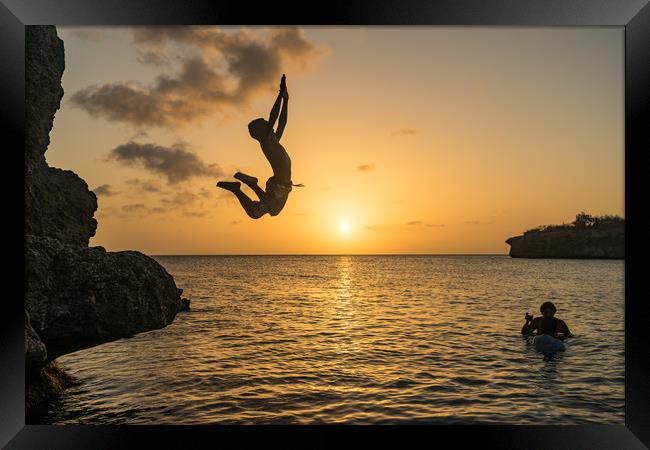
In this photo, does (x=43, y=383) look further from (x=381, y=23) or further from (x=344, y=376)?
(x=381, y=23)

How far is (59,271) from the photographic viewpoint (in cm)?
752

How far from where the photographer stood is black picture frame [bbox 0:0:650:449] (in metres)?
4.76

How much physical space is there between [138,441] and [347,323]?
16855 mm

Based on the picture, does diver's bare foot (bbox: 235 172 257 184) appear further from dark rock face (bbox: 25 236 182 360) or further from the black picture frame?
dark rock face (bbox: 25 236 182 360)

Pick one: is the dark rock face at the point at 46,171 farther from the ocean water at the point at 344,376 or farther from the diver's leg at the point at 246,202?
the diver's leg at the point at 246,202

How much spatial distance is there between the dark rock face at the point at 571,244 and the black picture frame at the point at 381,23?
74.6 metres

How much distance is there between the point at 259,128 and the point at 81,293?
14.0 ft

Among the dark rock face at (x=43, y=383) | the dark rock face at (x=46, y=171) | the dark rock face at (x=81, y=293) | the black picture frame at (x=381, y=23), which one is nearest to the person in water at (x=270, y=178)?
the black picture frame at (x=381, y=23)

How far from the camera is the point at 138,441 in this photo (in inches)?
189

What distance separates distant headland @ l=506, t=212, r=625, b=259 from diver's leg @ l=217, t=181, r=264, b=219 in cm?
7596

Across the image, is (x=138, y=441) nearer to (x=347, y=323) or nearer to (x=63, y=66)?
(x=63, y=66)

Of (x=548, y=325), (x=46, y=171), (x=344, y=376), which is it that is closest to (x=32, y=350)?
(x=344, y=376)

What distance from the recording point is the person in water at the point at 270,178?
629cm

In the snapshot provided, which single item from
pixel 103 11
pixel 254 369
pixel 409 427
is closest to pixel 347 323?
pixel 254 369
